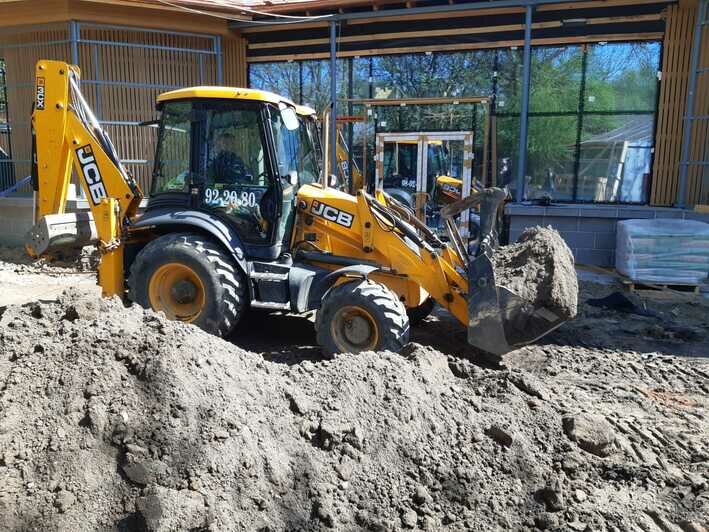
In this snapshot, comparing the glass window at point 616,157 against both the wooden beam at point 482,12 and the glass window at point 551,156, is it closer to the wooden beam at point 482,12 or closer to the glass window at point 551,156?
the glass window at point 551,156

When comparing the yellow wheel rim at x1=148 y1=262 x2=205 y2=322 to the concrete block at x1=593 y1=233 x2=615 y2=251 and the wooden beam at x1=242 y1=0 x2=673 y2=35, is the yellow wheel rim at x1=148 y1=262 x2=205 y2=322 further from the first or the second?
the wooden beam at x1=242 y1=0 x2=673 y2=35

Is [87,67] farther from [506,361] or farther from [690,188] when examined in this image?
[690,188]

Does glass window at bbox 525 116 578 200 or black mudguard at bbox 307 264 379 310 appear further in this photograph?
glass window at bbox 525 116 578 200

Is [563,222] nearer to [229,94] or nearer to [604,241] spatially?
[604,241]

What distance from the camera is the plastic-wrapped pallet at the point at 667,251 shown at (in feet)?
27.9

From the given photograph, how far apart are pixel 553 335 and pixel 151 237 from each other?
447 cm

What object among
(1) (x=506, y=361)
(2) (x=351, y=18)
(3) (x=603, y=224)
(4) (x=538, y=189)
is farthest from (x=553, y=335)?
(2) (x=351, y=18)

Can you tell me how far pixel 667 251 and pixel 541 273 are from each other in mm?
4432

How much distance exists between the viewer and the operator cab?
5734 millimetres

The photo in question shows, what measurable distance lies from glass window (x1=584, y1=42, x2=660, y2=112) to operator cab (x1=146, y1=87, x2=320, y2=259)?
702 centimetres

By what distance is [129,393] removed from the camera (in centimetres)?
355

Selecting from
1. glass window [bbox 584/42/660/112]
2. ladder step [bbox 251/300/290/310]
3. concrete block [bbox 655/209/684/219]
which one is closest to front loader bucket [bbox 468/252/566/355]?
ladder step [bbox 251/300/290/310]

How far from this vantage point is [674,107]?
10.5m

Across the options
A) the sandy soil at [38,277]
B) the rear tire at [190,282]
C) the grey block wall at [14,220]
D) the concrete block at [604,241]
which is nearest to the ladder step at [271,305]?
the rear tire at [190,282]
